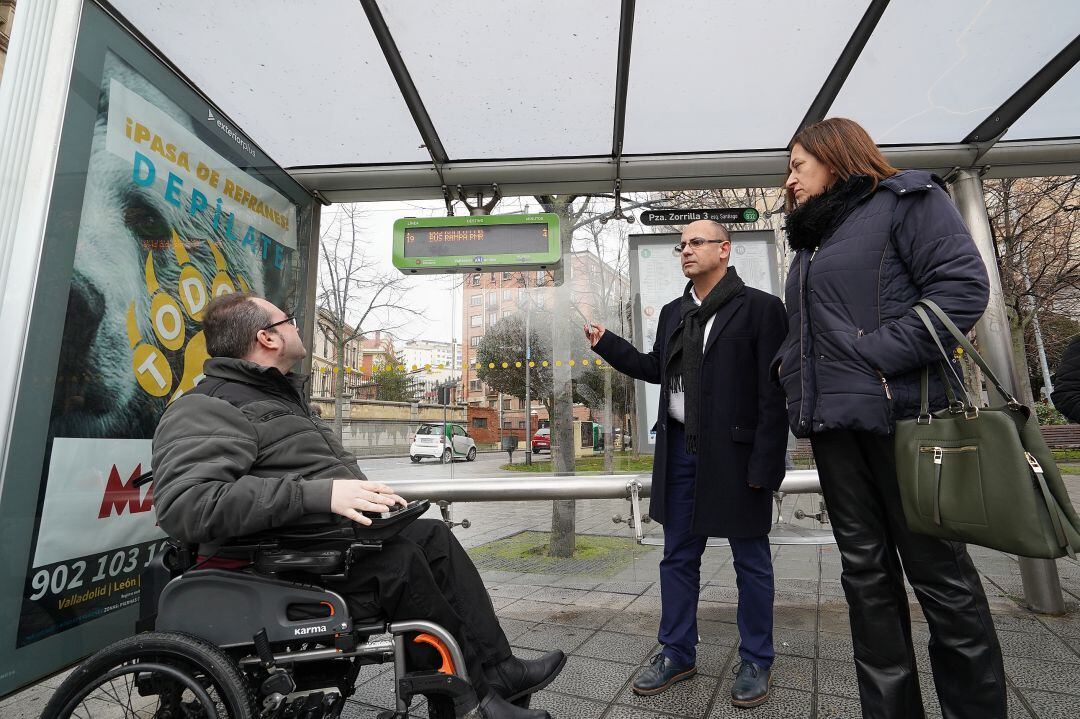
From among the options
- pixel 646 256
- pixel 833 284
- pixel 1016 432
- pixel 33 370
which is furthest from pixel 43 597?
pixel 646 256

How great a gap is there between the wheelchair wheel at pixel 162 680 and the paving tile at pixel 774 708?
1724 millimetres

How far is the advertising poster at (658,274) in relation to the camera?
4258mm

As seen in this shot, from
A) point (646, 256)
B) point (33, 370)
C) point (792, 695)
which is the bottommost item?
point (792, 695)

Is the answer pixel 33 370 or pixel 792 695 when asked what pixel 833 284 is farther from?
pixel 33 370

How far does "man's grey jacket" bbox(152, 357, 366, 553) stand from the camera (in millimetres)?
1592

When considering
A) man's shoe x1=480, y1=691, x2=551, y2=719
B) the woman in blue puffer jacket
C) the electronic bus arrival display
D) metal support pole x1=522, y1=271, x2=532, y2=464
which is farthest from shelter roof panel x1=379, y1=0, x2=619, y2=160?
man's shoe x1=480, y1=691, x2=551, y2=719

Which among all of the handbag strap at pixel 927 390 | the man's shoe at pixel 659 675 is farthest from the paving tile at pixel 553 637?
the handbag strap at pixel 927 390

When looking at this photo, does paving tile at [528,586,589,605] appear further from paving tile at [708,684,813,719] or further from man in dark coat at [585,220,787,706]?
paving tile at [708,684,813,719]

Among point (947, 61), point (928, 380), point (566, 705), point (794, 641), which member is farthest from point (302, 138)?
point (794, 641)

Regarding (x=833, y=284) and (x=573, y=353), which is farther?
(x=573, y=353)

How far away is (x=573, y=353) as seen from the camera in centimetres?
Answer: 448

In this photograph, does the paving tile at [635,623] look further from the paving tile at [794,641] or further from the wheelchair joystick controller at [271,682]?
the wheelchair joystick controller at [271,682]

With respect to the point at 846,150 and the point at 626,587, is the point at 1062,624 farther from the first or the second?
the point at 846,150

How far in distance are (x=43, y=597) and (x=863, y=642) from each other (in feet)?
9.01
